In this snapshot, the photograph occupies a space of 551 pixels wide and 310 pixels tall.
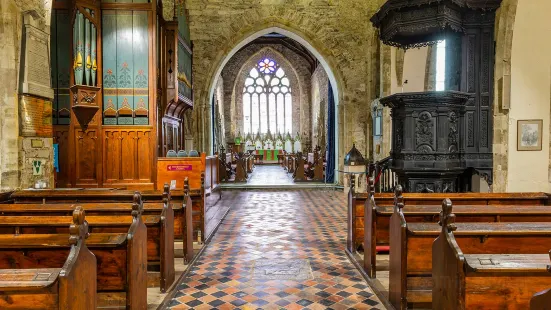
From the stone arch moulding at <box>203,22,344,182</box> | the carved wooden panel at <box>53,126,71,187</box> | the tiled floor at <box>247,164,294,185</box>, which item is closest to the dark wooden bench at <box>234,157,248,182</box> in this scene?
the tiled floor at <box>247,164,294,185</box>

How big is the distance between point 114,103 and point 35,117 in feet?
8.13

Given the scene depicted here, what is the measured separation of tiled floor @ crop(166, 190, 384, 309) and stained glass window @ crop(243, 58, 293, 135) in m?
17.4

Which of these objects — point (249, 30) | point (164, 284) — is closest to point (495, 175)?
point (164, 284)

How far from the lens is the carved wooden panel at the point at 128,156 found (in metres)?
7.87

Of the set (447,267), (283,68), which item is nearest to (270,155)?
(283,68)

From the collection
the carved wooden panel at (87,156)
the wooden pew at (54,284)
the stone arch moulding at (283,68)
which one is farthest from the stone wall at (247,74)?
the wooden pew at (54,284)

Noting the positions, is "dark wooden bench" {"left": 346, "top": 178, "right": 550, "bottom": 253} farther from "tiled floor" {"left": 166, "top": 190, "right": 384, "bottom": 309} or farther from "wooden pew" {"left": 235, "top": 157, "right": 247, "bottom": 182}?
"wooden pew" {"left": 235, "top": 157, "right": 247, "bottom": 182}

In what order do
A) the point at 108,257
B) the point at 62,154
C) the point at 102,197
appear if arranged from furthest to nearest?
the point at 62,154 < the point at 102,197 < the point at 108,257

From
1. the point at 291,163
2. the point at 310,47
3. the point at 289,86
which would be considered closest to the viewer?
the point at 310,47

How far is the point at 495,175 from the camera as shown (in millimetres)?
6852

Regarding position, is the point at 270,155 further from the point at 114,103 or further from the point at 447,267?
the point at 447,267

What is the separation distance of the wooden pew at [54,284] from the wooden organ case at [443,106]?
15.7 feet

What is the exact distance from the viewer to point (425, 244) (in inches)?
121

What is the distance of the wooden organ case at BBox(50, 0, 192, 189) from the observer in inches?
307
